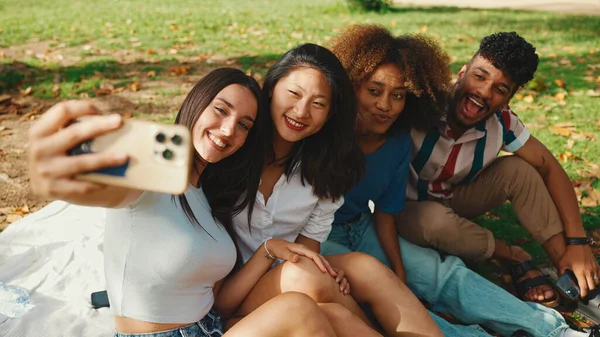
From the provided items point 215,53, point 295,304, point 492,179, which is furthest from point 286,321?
point 215,53

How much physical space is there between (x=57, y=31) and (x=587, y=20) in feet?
28.7

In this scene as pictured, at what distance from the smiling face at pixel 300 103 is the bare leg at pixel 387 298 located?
64cm

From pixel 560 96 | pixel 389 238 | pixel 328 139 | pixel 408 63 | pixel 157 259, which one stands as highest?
pixel 408 63

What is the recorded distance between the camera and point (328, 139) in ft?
8.25

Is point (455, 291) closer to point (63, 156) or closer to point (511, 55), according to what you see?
point (511, 55)

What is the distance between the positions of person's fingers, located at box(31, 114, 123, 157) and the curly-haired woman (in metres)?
1.51

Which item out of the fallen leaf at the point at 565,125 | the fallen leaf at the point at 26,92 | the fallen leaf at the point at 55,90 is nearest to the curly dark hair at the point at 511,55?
the fallen leaf at the point at 565,125

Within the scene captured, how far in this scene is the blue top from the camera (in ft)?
9.34

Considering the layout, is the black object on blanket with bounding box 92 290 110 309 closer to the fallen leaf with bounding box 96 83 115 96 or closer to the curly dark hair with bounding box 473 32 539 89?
the curly dark hair with bounding box 473 32 539 89

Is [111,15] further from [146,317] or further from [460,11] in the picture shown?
[146,317]

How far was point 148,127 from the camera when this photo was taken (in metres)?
1.21

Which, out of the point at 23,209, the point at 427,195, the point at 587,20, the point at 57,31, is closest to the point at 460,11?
the point at 587,20

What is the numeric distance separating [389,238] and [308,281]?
0.94 metres

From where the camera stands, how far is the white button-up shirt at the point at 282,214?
8.08 feet
